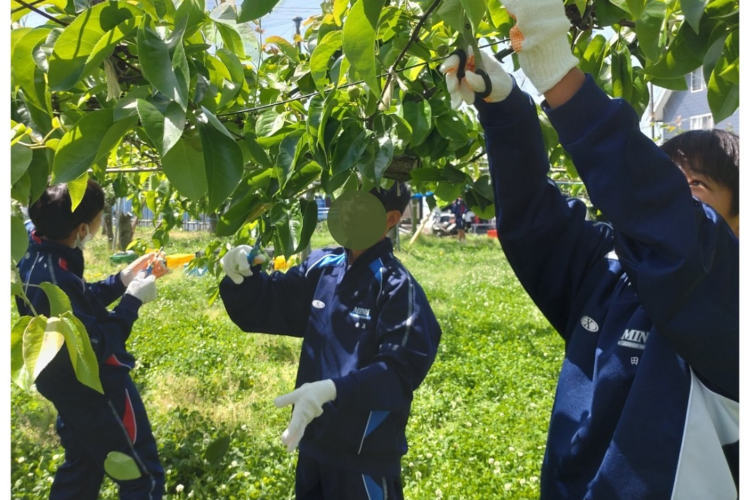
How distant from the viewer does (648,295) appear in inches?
33.4

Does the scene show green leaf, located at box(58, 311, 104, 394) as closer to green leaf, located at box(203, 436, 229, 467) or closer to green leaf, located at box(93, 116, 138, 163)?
green leaf, located at box(93, 116, 138, 163)

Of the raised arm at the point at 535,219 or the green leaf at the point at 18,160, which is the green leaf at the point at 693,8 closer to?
the raised arm at the point at 535,219

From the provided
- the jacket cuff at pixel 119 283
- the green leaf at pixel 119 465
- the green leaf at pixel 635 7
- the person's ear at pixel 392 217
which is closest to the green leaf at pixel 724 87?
the green leaf at pixel 635 7

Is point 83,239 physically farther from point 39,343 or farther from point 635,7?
point 635,7

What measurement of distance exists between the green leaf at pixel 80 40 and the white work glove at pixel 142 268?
190 centimetres

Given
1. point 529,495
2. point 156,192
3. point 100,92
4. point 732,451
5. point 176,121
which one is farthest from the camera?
point 156,192

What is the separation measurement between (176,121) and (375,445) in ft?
4.11

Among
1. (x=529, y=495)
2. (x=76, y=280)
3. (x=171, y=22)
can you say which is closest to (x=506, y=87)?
(x=171, y=22)

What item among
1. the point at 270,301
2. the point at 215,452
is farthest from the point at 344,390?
the point at 215,452

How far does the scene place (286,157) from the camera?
1010 mm

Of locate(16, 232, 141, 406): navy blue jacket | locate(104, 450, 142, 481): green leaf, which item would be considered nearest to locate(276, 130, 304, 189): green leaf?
locate(104, 450, 142, 481): green leaf

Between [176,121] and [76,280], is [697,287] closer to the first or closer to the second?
[176,121]

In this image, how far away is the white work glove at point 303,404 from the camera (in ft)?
4.78

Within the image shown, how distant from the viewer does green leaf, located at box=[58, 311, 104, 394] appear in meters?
0.79
